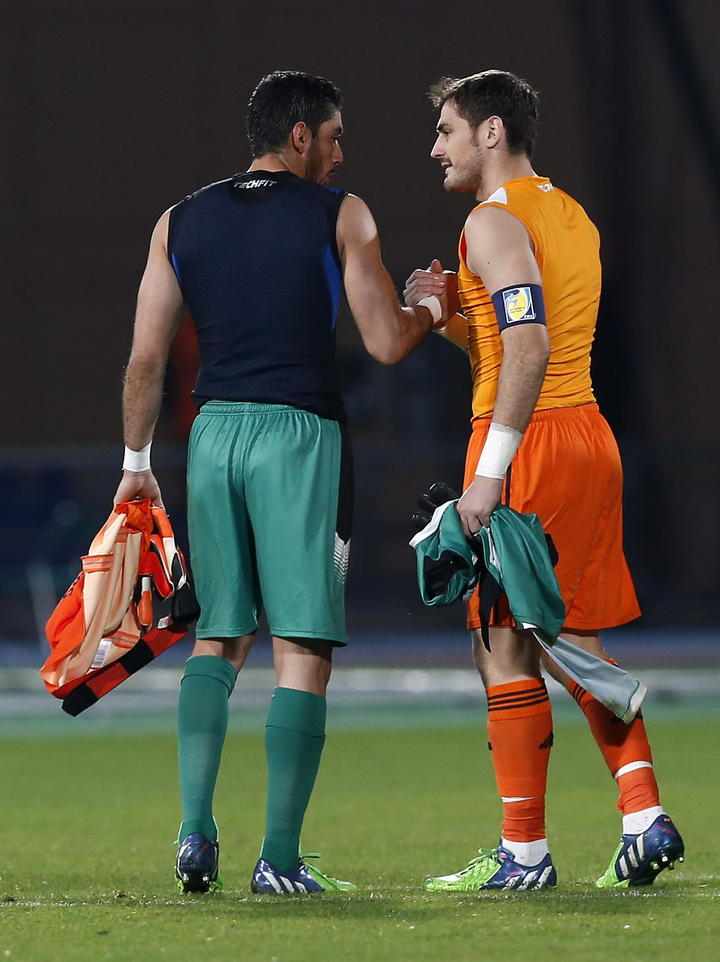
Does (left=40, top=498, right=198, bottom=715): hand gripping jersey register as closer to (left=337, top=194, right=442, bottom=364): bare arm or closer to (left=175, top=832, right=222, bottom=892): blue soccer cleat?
(left=175, top=832, right=222, bottom=892): blue soccer cleat

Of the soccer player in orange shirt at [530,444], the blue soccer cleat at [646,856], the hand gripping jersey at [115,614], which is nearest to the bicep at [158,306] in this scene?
the hand gripping jersey at [115,614]

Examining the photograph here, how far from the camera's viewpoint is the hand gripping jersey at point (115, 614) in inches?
198

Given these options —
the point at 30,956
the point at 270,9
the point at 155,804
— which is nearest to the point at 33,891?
the point at 30,956

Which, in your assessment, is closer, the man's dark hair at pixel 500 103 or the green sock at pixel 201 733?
the green sock at pixel 201 733

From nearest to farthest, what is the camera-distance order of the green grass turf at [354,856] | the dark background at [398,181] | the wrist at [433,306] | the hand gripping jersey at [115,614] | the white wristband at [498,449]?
the green grass turf at [354,856]
the white wristband at [498,449]
the hand gripping jersey at [115,614]
the wrist at [433,306]
the dark background at [398,181]

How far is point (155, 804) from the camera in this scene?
24.1 feet

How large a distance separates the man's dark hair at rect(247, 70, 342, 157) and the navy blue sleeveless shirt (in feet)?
0.37

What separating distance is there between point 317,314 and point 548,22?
11.7m

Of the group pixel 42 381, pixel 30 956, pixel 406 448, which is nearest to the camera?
pixel 30 956

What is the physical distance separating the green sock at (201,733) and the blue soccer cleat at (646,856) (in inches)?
39.5

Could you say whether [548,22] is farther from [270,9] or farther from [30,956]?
[30,956]

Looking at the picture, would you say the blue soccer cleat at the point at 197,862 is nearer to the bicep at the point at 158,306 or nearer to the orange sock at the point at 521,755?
the orange sock at the point at 521,755

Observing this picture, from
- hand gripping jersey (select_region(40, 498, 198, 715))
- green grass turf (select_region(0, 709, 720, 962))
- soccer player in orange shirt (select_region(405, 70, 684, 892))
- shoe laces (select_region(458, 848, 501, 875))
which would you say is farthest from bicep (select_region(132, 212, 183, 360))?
shoe laces (select_region(458, 848, 501, 875))

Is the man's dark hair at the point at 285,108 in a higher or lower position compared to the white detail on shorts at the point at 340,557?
higher
